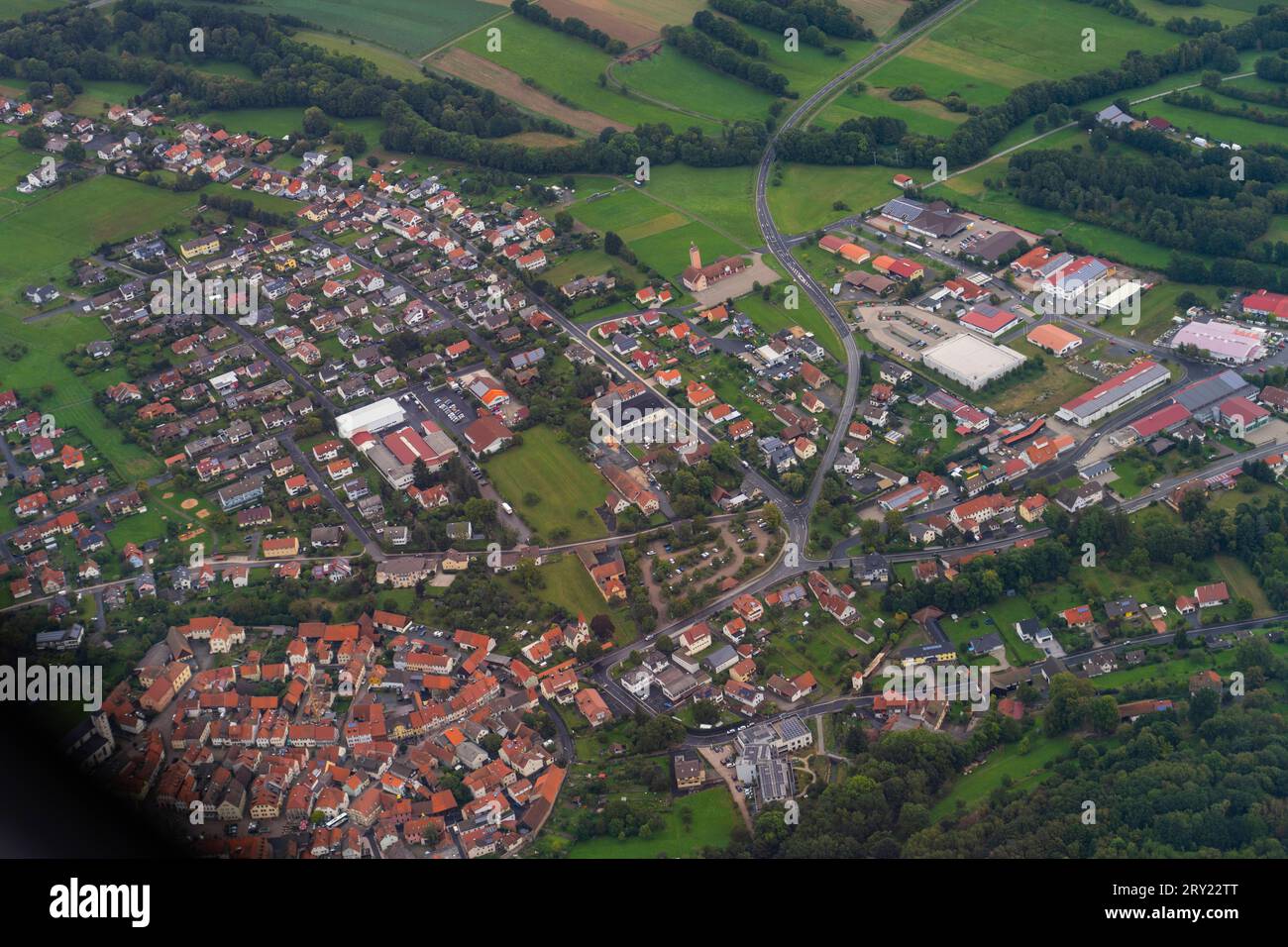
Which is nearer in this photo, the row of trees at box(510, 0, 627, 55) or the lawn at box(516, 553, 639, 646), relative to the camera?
the lawn at box(516, 553, 639, 646)

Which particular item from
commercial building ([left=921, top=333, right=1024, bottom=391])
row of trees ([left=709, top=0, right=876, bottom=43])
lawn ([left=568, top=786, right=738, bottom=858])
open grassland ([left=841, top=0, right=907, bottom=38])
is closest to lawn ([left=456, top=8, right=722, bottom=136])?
row of trees ([left=709, top=0, right=876, bottom=43])

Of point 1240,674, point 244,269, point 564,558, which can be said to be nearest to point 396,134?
point 244,269

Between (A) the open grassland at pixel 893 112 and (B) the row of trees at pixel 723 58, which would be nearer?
(A) the open grassland at pixel 893 112

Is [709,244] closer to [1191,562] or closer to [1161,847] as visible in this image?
[1191,562]

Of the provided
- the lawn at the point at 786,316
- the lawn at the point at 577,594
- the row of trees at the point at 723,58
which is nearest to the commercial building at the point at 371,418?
the lawn at the point at 577,594

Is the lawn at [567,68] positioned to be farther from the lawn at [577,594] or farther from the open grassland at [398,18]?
the lawn at [577,594]

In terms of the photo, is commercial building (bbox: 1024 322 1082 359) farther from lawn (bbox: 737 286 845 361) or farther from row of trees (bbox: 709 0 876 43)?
row of trees (bbox: 709 0 876 43)
